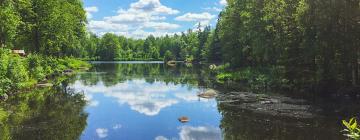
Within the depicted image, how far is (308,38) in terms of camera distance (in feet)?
128

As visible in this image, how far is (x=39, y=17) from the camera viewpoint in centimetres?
6275

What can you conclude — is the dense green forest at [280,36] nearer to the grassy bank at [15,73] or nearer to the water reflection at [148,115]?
the grassy bank at [15,73]

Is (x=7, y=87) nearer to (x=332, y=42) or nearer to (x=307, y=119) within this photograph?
(x=307, y=119)

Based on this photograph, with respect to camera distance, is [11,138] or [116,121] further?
[116,121]

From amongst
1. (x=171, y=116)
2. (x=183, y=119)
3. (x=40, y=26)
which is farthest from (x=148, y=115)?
(x=40, y=26)

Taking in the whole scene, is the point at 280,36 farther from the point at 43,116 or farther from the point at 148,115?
the point at 43,116

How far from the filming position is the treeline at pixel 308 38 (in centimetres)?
3538

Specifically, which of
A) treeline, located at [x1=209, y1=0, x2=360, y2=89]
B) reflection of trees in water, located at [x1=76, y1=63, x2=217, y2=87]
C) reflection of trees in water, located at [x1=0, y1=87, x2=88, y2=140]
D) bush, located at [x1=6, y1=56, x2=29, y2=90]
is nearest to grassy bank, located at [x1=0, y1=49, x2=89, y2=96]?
bush, located at [x1=6, y1=56, x2=29, y2=90]

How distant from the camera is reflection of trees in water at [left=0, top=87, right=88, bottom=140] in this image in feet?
75.1

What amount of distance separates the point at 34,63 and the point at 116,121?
26620mm

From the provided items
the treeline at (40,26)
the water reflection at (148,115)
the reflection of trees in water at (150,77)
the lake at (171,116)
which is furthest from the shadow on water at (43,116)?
the treeline at (40,26)

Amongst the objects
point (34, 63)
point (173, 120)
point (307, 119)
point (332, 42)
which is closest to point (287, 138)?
point (307, 119)

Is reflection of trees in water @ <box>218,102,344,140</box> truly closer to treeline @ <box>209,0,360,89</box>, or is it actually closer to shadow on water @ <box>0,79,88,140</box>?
shadow on water @ <box>0,79,88,140</box>

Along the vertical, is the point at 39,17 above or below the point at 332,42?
above
